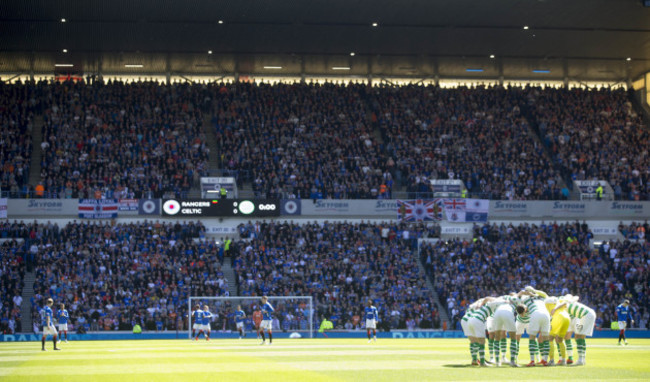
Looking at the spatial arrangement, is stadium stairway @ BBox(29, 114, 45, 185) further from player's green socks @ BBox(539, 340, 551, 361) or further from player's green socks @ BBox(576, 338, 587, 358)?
player's green socks @ BBox(576, 338, 587, 358)

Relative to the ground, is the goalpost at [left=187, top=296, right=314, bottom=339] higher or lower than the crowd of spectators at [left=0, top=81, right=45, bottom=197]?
lower

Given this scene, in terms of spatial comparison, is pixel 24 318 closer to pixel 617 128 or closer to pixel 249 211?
pixel 249 211

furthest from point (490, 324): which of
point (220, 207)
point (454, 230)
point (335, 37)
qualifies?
point (335, 37)

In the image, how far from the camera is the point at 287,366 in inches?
926

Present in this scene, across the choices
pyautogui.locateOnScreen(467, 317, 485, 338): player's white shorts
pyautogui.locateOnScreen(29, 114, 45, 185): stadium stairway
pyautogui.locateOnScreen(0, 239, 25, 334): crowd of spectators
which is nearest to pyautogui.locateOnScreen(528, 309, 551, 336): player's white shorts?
pyautogui.locateOnScreen(467, 317, 485, 338): player's white shorts

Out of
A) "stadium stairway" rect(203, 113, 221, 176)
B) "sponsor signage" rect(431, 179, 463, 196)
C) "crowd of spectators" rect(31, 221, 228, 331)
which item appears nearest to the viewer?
"crowd of spectators" rect(31, 221, 228, 331)

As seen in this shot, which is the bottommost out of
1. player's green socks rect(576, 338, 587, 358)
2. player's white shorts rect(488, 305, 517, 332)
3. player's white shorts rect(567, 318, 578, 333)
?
player's green socks rect(576, 338, 587, 358)

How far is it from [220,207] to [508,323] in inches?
1373

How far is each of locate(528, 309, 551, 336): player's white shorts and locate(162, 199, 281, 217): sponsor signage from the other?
34244 mm

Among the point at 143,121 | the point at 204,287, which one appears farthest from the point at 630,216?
the point at 143,121

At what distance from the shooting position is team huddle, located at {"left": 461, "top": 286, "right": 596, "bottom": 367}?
22.0 meters

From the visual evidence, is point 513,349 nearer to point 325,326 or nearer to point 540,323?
point 540,323

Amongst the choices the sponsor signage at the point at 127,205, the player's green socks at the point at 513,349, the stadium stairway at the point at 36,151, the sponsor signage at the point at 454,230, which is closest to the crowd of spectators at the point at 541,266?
the sponsor signage at the point at 454,230

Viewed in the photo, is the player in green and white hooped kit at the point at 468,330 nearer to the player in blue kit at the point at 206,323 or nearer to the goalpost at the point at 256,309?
the player in blue kit at the point at 206,323
